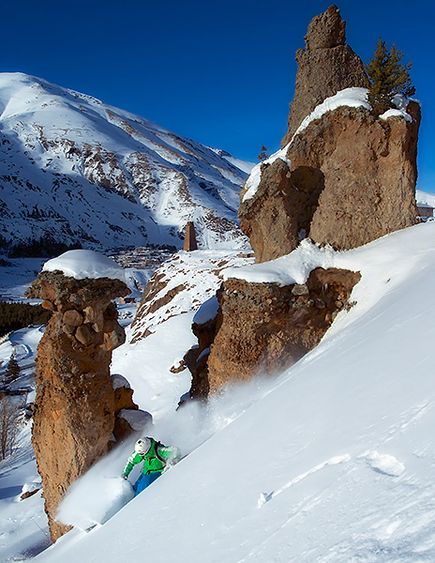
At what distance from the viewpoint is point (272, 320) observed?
11055mm

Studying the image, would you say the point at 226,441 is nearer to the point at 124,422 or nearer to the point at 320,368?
the point at 320,368

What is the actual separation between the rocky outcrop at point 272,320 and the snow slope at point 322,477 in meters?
4.14

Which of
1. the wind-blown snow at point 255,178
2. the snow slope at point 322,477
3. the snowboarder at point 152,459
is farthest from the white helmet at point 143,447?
the wind-blown snow at point 255,178

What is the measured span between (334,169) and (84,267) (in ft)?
22.2

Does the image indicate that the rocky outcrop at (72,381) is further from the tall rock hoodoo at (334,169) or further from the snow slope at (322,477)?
the tall rock hoodoo at (334,169)

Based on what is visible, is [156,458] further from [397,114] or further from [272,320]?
[397,114]

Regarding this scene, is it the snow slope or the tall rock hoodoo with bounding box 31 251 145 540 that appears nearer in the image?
the snow slope

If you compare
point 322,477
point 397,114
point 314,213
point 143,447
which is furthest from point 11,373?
point 322,477

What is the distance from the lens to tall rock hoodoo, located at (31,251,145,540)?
10523 mm

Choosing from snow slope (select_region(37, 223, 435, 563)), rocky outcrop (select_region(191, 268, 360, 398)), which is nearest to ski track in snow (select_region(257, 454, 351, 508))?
snow slope (select_region(37, 223, 435, 563))

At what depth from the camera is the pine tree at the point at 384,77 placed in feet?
39.4

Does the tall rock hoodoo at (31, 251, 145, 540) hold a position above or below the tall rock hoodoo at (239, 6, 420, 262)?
below

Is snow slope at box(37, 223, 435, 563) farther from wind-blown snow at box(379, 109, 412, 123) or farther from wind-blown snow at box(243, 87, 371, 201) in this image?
wind-blown snow at box(243, 87, 371, 201)

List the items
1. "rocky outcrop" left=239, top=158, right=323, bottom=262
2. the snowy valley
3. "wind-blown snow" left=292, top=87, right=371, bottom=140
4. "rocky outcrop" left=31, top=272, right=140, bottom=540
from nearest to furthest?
1. the snowy valley
2. "rocky outcrop" left=31, top=272, right=140, bottom=540
3. "wind-blown snow" left=292, top=87, right=371, bottom=140
4. "rocky outcrop" left=239, top=158, right=323, bottom=262
